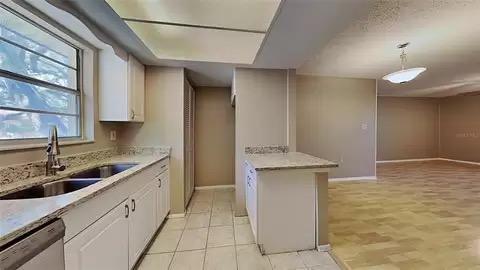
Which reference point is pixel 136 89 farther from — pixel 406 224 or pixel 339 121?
pixel 339 121

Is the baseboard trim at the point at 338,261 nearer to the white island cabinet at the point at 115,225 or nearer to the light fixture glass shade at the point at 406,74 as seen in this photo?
the white island cabinet at the point at 115,225

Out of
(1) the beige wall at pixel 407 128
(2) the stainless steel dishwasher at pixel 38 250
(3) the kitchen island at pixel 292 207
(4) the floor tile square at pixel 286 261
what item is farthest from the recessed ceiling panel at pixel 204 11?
(1) the beige wall at pixel 407 128

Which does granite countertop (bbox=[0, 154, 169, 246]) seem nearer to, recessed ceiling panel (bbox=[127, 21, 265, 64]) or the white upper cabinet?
the white upper cabinet

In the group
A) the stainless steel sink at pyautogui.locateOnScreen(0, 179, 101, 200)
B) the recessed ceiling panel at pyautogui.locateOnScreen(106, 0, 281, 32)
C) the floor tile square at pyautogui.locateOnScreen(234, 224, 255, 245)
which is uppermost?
the recessed ceiling panel at pyautogui.locateOnScreen(106, 0, 281, 32)

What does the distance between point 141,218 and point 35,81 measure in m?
1.44

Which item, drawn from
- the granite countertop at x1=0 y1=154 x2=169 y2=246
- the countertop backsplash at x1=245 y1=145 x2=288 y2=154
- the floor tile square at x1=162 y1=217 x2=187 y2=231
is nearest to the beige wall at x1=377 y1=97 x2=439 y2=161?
the countertop backsplash at x1=245 y1=145 x2=288 y2=154

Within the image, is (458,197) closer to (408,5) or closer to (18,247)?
(408,5)

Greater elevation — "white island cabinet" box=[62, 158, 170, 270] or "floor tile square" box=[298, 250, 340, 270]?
"white island cabinet" box=[62, 158, 170, 270]

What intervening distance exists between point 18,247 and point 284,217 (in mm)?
1904

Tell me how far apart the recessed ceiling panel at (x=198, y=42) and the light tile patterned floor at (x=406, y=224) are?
252 centimetres

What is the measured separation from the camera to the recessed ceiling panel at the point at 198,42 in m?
2.47

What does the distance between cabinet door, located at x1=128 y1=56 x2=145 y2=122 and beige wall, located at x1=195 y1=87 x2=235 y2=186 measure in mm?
1676

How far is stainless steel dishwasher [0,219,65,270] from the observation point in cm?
78

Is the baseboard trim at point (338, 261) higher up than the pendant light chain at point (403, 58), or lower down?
lower down
